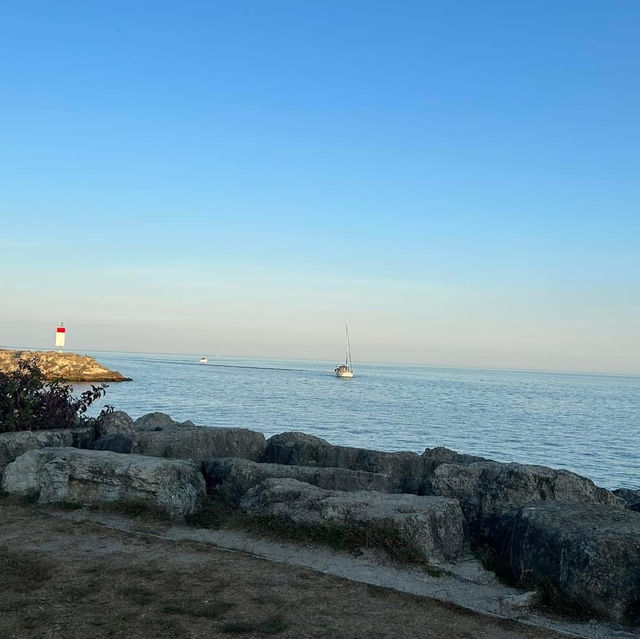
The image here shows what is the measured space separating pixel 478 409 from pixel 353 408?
1458cm

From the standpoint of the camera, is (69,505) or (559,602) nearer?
(559,602)

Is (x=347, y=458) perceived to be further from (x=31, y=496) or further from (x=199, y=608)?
(x=199, y=608)

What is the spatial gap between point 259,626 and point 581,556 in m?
3.74

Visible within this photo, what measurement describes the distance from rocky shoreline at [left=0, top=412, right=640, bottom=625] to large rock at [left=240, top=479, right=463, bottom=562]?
2cm

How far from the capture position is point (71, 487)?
10562 millimetres

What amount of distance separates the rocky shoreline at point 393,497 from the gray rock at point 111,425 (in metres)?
0.32

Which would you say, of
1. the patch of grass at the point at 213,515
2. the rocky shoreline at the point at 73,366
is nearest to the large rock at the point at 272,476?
the patch of grass at the point at 213,515

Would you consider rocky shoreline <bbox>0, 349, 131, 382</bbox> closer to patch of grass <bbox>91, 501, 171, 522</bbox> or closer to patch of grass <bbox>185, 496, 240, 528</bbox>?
patch of grass <bbox>91, 501, 171, 522</bbox>

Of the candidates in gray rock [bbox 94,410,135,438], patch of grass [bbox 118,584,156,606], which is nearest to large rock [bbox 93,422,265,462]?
gray rock [bbox 94,410,135,438]

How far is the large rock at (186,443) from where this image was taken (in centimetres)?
1312

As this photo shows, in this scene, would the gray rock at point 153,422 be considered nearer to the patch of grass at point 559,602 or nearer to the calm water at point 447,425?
the patch of grass at point 559,602

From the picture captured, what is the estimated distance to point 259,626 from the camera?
6004 millimetres

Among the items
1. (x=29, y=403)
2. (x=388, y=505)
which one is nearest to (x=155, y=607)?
(x=388, y=505)

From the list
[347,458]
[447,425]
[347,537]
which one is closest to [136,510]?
[347,537]
